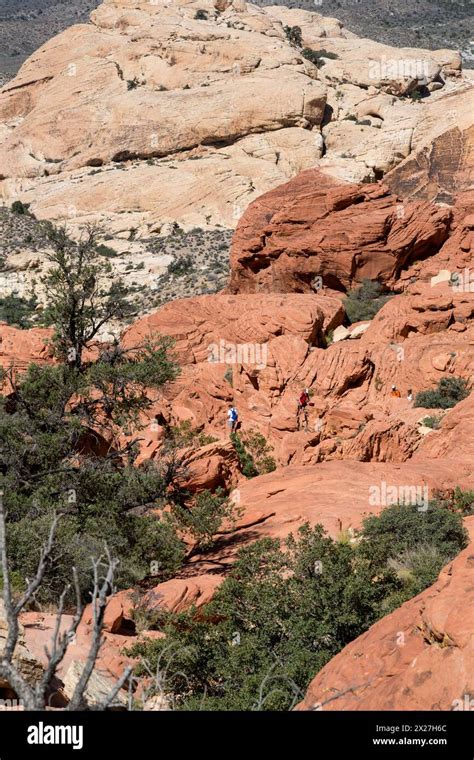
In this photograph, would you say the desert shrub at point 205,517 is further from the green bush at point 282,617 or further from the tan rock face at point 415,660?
the tan rock face at point 415,660

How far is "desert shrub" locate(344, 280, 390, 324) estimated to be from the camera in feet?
100

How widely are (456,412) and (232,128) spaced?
4815cm

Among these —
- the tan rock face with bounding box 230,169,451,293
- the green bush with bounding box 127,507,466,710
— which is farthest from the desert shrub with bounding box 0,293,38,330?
the green bush with bounding box 127,507,466,710

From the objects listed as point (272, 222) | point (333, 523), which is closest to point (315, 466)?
point (333, 523)

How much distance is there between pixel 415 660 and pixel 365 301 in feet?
82.8

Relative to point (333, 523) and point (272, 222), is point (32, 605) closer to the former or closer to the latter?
point (333, 523)

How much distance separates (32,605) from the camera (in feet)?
39.1

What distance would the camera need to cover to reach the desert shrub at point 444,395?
2315cm

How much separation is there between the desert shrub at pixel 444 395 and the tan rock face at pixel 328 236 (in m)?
9.93

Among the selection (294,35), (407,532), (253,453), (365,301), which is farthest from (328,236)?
(294,35)

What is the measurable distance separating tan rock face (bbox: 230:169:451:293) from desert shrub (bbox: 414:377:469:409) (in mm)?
9931

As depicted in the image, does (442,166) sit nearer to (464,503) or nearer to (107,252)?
(107,252)

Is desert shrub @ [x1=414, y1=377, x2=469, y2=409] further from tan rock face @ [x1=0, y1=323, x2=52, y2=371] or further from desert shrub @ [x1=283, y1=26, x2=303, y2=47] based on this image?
desert shrub @ [x1=283, y1=26, x2=303, y2=47]

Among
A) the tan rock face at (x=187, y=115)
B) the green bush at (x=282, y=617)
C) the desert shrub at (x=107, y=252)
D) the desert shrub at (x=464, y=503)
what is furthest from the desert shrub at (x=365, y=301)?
the desert shrub at (x=107, y=252)
